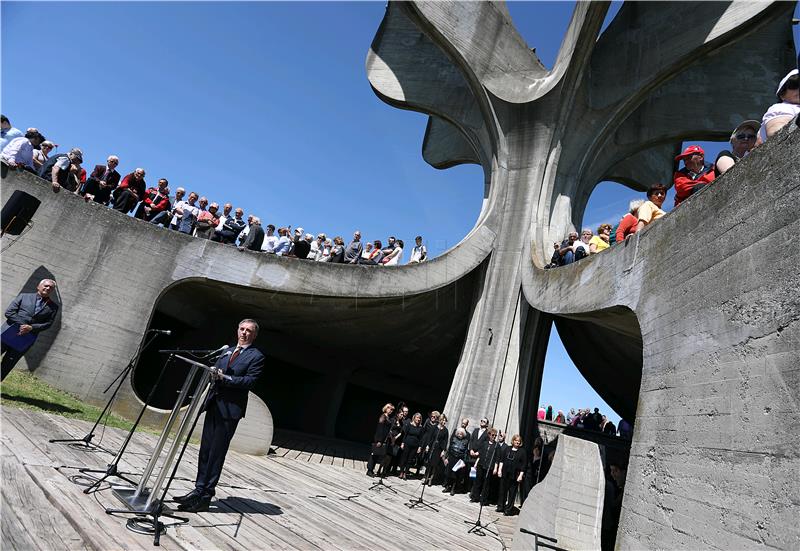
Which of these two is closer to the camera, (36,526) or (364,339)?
(36,526)

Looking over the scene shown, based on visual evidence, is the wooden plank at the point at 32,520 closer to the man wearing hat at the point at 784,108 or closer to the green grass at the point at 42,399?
the green grass at the point at 42,399

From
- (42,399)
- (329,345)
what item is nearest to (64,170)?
(42,399)

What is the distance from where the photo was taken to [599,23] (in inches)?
506

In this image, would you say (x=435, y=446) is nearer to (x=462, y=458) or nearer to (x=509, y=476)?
(x=462, y=458)

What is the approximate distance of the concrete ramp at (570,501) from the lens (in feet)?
19.3

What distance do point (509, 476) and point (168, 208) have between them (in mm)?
10159

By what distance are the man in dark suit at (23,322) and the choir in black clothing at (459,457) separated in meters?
7.11

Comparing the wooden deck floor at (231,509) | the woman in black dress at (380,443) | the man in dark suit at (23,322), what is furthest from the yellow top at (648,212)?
the man in dark suit at (23,322)

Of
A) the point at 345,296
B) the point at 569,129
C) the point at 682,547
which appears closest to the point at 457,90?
the point at 569,129

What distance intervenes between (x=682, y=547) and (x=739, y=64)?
58.1 ft

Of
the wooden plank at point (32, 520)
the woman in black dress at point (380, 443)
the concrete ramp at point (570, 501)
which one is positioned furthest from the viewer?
the woman in black dress at point (380, 443)

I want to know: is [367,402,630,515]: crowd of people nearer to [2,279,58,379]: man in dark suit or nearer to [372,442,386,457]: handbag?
[372,442,386,457]: handbag

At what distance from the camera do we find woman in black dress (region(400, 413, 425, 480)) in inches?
459

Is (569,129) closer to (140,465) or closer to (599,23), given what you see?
(599,23)
